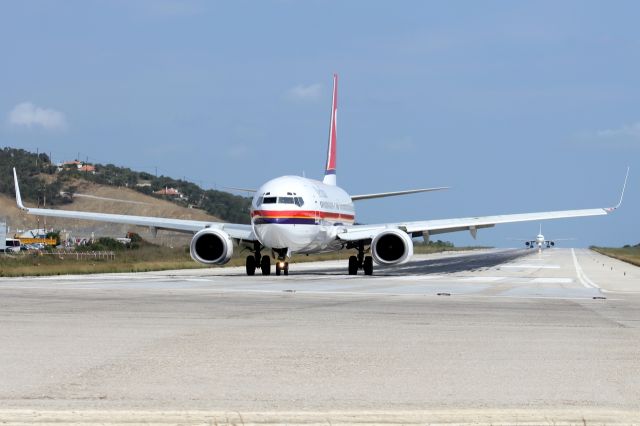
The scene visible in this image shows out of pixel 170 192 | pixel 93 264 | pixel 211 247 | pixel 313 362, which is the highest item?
pixel 170 192

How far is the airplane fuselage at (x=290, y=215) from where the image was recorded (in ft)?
133

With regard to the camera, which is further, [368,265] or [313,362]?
[368,265]

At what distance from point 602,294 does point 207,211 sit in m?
130

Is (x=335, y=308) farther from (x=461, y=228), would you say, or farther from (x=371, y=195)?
(x=371, y=195)

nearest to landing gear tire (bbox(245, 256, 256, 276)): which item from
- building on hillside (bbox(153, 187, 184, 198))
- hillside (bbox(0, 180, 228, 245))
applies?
hillside (bbox(0, 180, 228, 245))

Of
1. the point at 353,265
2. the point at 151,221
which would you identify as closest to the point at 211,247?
the point at 151,221

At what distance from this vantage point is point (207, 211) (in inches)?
6156

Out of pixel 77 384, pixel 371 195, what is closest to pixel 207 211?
pixel 371 195

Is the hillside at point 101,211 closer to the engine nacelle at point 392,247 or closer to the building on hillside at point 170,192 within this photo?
the building on hillside at point 170,192

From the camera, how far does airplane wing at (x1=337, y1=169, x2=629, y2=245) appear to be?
149 feet

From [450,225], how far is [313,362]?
35845mm

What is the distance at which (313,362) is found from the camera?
11648mm

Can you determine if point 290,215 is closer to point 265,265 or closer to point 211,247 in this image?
point 265,265

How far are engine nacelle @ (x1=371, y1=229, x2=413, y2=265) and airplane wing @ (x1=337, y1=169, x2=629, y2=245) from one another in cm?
87
